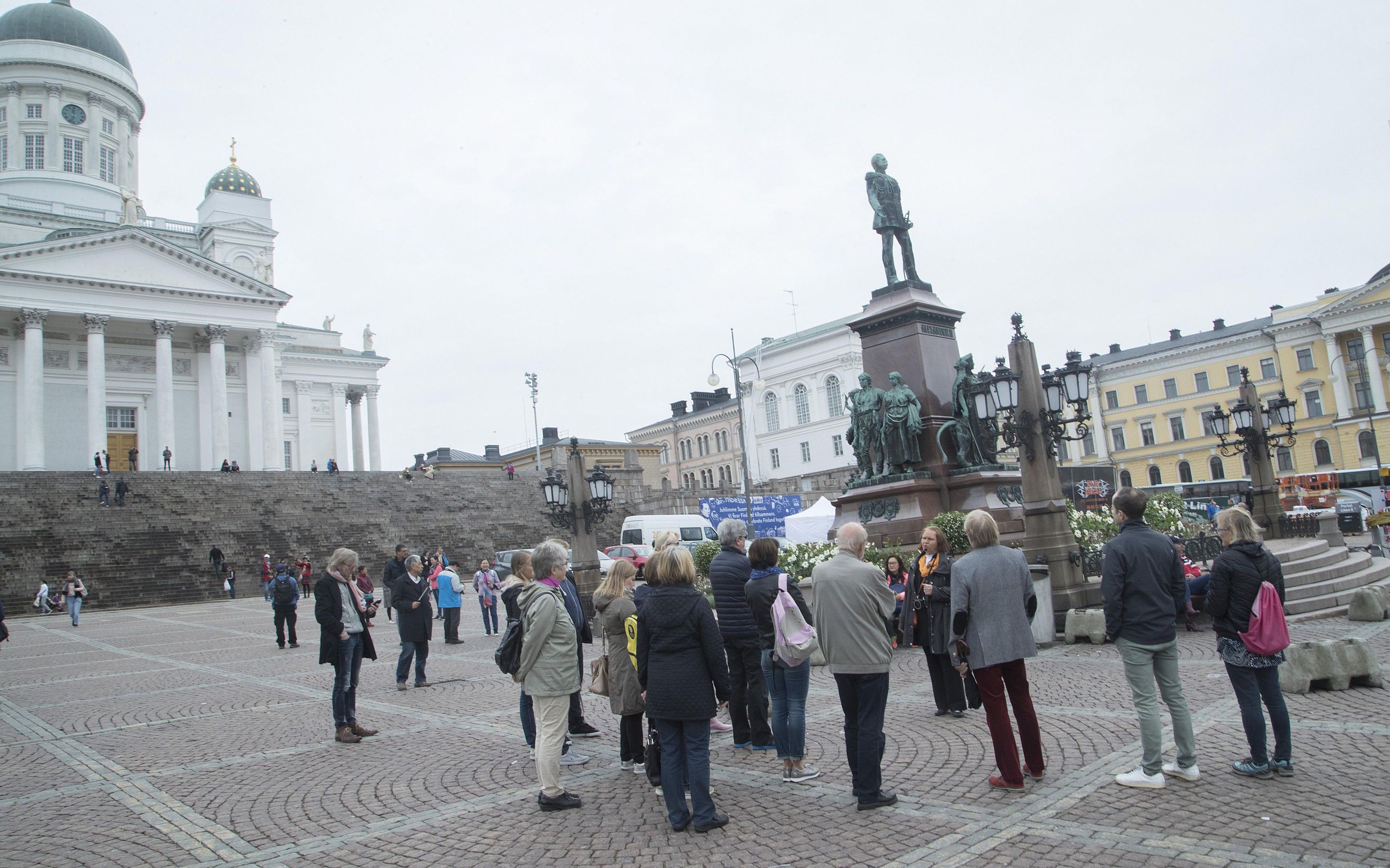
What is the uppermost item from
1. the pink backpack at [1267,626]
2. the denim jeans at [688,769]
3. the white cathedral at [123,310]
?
the white cathedral at [123,310]

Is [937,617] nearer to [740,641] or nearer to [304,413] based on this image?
[740,641]

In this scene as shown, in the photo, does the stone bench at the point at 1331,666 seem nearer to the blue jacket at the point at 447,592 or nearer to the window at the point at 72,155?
the blue jacket at the point at 447,592

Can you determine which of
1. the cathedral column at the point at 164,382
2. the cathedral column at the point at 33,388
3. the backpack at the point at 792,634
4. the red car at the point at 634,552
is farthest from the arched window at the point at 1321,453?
the cathedral column at the point at 33,388

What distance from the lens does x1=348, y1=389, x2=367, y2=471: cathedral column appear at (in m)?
69.8

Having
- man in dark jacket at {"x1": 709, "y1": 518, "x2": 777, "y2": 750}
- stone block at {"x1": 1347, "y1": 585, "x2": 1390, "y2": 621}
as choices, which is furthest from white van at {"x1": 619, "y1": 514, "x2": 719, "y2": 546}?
man in dark jacket at {"x1": 709, "y1": 518, "x2": 777, "y2": 750}

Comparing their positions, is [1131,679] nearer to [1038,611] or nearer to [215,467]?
[1038,611]

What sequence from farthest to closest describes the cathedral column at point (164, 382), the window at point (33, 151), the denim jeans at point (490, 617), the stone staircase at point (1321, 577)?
→ the window at point (33, 151) < the cathedral column at point (164, 382) < the denim jeans at point (490, 617) < the stone staircase at point (1321, 577)

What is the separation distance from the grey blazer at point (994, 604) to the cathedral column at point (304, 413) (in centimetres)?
6968

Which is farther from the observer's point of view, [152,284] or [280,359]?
[280,359]

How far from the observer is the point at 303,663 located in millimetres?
15109

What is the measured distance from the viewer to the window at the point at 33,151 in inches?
2479

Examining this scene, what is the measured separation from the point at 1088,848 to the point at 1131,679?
1.39 metres

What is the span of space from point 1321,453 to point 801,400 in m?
37.6

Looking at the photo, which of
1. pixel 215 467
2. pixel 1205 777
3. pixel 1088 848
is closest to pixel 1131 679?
pixel 1205 777
